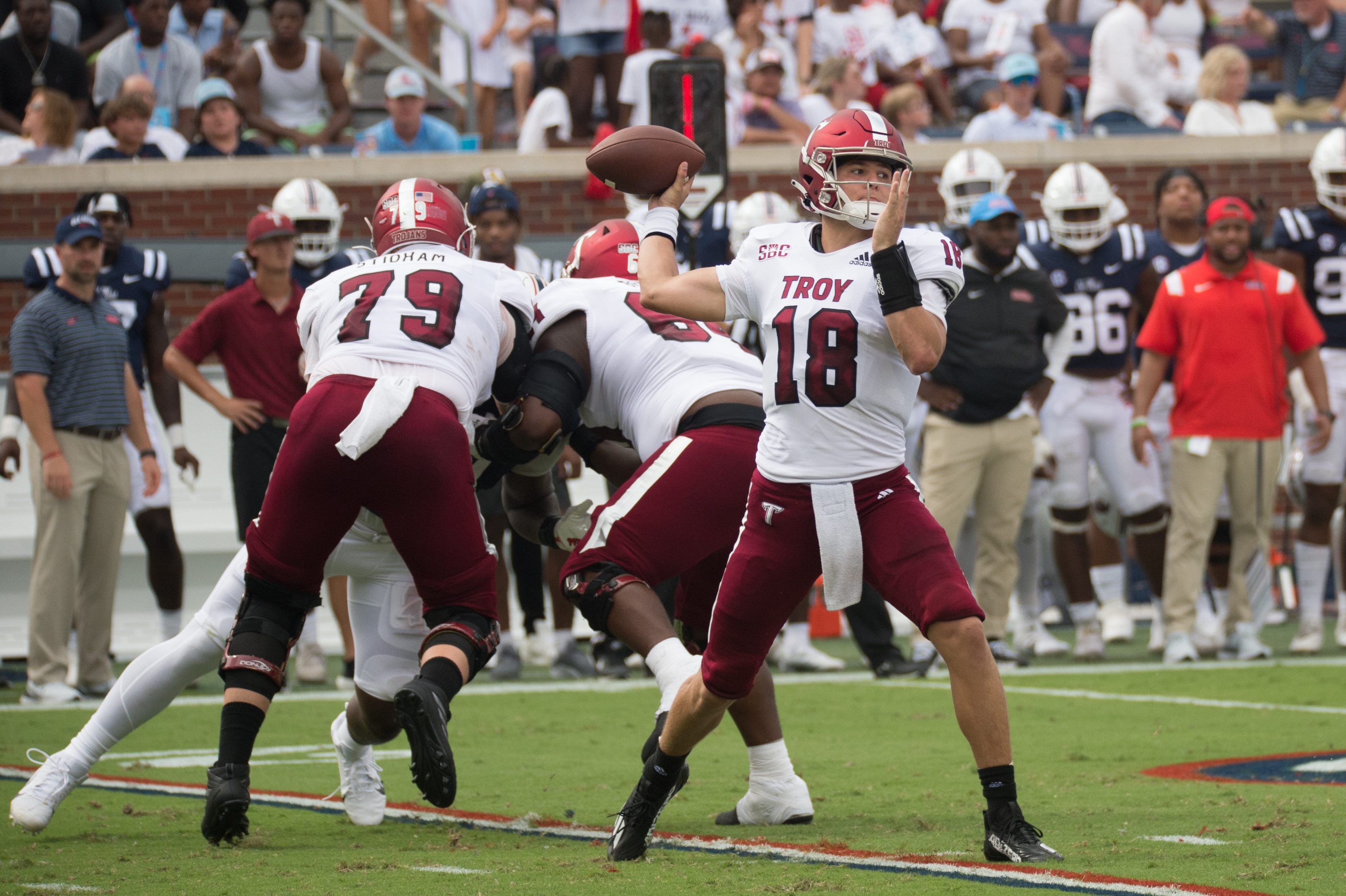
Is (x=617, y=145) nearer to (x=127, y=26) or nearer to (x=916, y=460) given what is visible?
(x=916, y=460)

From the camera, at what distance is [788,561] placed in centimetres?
421

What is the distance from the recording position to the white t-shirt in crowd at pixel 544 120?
13.3m

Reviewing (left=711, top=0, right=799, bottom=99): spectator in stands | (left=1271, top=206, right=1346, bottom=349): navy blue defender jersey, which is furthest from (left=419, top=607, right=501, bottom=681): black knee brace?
(left=711, top=0, right=799, bottom=99): spectator in stands

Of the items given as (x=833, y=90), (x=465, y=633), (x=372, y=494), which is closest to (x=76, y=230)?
(x=372, y=494)

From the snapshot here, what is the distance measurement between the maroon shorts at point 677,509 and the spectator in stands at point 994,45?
10375 mm

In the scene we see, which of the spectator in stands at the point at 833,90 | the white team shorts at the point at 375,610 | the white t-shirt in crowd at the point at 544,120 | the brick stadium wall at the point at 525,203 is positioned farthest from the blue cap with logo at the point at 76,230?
the spectator in stands at the point at 833,90

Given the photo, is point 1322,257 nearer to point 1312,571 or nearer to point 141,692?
point 1312,571

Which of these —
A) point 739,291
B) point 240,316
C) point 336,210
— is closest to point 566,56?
point 336,210

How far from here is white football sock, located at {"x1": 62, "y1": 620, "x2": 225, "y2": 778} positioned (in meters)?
4.77

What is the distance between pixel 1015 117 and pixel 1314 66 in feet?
10.1

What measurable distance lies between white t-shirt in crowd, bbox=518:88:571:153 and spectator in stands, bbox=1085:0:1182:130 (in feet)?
14.1

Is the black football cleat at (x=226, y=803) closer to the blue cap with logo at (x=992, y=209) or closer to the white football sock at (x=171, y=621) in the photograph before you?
the white football sock at (x=171, y=621)

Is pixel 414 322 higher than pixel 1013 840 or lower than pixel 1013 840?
higher

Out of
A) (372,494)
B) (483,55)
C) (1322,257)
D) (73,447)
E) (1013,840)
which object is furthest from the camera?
(483,55)
